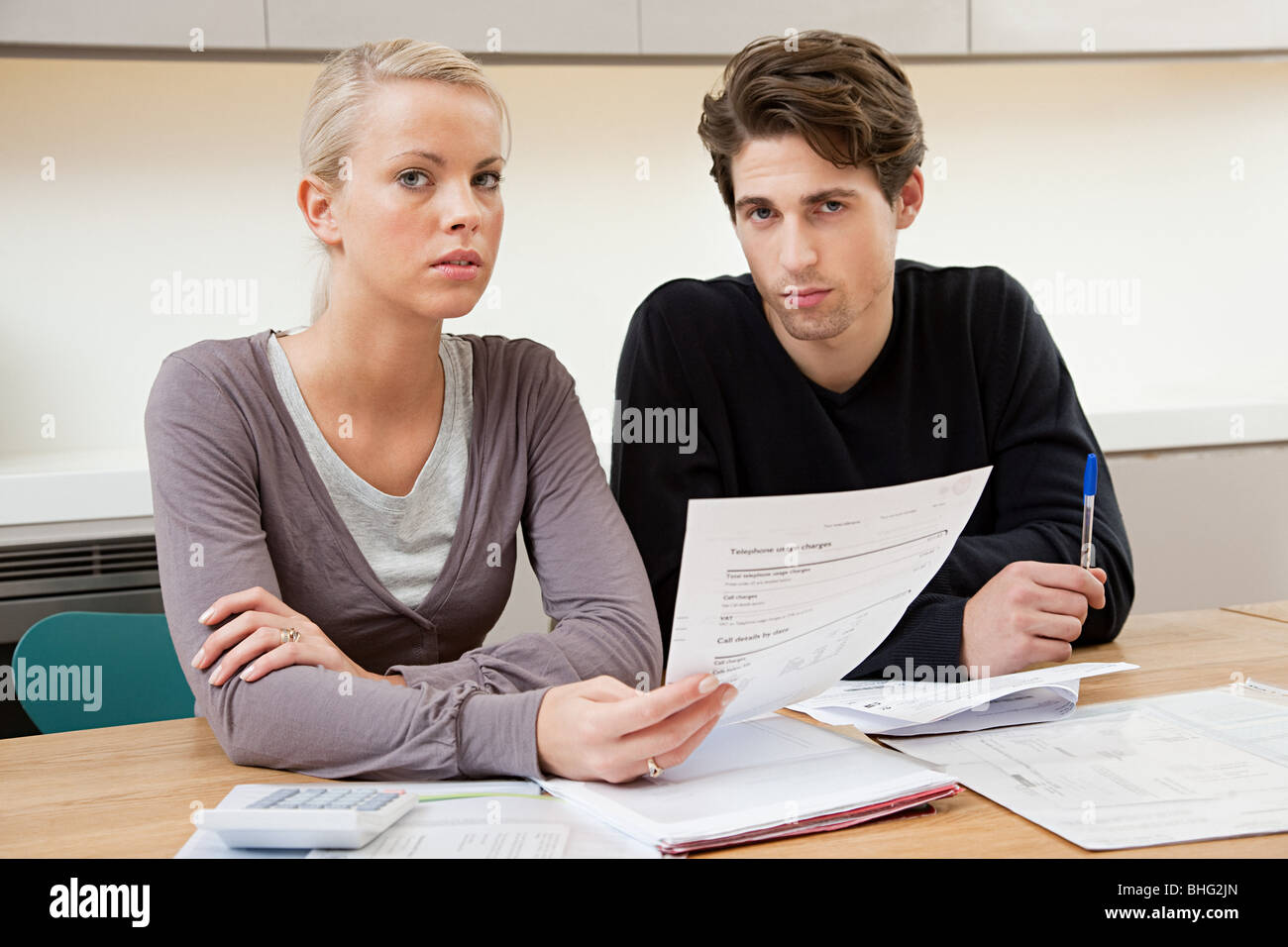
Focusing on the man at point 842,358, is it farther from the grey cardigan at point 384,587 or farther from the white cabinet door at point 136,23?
the white cabinet door at point 136,23

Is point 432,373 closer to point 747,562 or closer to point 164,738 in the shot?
point 164,738

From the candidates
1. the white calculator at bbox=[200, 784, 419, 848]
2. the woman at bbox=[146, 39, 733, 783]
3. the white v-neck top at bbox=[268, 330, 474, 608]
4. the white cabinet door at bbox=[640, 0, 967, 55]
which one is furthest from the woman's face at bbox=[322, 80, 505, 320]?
the white cabinet door at bbox=[640, 0, 967, 55]

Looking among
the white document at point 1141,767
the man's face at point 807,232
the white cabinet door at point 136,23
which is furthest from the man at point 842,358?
the white cabinet door at point 136,23

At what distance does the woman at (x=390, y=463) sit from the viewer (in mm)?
1023

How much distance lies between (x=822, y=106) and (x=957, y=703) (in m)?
0.71

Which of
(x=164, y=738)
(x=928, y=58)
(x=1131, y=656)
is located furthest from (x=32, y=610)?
(x=928, y=58)

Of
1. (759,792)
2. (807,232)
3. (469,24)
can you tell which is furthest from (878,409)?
(469,24)

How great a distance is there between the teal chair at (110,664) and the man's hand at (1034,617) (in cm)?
89

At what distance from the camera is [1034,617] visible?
1101mm

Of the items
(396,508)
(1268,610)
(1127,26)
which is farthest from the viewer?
(1127,26)

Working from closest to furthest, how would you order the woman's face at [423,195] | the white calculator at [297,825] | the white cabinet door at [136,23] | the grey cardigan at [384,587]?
the white calculator at [297,825] → the grey cardigan at [384,587] → the woman's face at [423,195] → the white cabinet door at [136,23]

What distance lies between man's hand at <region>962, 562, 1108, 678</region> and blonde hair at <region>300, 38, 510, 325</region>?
2.37 ft

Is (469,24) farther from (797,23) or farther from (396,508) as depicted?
(396,508)

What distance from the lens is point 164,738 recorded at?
3.30 feet
